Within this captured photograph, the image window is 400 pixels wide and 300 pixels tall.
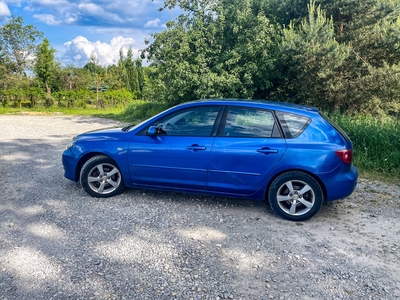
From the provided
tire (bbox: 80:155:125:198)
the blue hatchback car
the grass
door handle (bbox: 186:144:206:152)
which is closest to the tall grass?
the grass

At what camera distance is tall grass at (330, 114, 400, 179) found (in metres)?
7.00

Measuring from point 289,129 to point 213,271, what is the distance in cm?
220

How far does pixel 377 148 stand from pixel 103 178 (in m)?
6.03

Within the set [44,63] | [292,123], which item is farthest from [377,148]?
[44,63]

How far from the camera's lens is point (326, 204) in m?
5.11

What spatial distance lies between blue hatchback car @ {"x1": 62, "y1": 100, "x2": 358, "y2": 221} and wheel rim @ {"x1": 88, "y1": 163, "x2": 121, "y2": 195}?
0.01 meters

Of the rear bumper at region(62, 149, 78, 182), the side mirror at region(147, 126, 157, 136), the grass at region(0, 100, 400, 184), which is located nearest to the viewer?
the side mirror at region(147, 126, 157, 136)

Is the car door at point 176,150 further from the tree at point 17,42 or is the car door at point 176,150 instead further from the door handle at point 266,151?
the tree at point 17,42

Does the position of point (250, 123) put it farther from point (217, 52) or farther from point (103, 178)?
point (217, 52)

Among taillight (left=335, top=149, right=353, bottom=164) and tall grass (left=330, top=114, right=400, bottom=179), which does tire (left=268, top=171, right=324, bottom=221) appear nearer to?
taillight (left=335, top=149, right=353, bottom=164)

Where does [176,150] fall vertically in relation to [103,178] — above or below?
above

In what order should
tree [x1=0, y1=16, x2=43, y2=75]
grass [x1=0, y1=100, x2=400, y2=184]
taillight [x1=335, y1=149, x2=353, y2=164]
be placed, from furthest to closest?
tree [x1=0, y1=16, x2=43, y2=75] → grass [x1=0, y1=100, x2=400, y2=184] → taillight [x1=335, y1=149, x2=353, y2=164]

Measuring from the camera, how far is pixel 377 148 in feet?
24.4

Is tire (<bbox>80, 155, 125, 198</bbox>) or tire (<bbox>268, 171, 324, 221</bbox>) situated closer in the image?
tire (<bbox>268, 171, 324, 221</bbox>)
